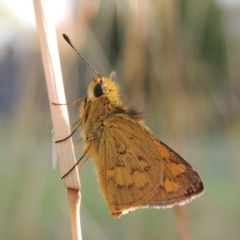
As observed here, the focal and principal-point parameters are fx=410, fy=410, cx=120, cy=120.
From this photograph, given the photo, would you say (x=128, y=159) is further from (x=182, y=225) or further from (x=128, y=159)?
(x=182, y=225)

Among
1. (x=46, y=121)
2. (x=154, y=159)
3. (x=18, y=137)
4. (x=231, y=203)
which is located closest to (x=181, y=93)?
(x=154, y=159)

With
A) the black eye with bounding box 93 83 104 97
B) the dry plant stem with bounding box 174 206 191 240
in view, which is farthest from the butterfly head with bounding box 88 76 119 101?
the dry plant stem with bounding box 174 206 191 240

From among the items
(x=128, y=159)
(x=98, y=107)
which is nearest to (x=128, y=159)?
(x=128, y=159)

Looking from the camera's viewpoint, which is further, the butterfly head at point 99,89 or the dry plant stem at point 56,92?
the butterfly head at point 99,89

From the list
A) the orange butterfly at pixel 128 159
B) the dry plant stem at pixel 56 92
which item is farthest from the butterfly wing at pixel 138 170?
the dry plant stem at pixel 56 92

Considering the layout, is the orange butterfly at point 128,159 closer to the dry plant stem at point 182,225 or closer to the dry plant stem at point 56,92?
the dry plant stem at point 182,225

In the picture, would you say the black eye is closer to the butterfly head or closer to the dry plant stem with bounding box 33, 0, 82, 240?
the butterfly head
